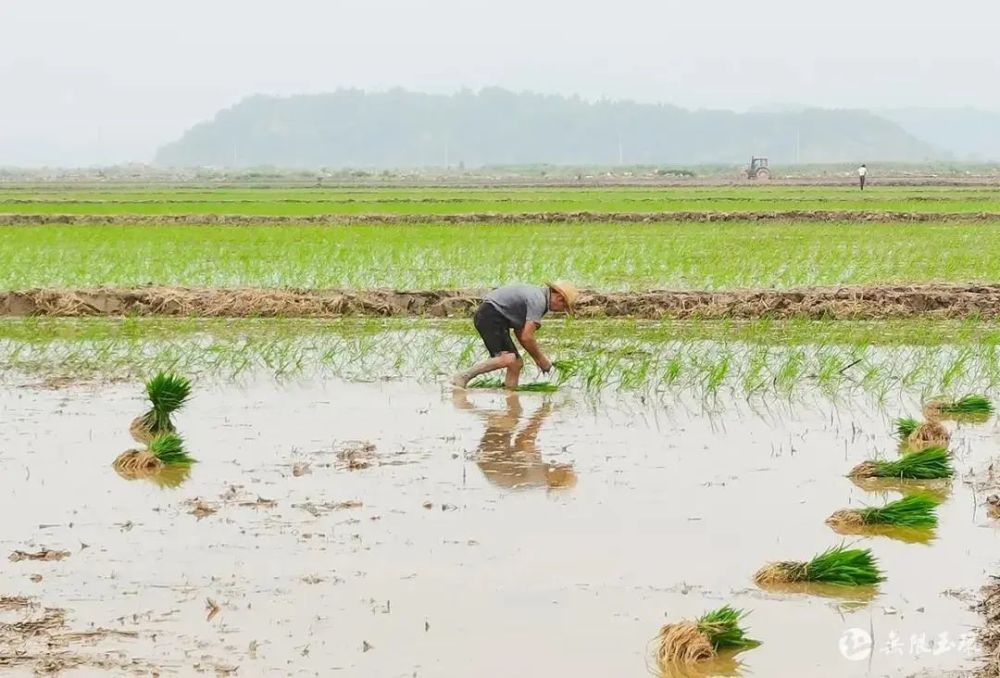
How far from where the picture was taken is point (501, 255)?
49.1 ft

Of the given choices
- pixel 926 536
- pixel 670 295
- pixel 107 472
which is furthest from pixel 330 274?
pixel 926 536

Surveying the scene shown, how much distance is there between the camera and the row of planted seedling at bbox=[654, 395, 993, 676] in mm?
3400

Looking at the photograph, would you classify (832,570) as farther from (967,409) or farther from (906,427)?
(967,409)

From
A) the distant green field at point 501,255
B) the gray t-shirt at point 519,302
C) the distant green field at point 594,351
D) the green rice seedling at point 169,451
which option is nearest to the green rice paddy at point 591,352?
the distant green field at point 594,351

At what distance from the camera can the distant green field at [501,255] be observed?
12672 millimetres

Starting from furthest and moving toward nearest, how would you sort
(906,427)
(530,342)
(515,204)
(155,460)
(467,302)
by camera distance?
(515,204) → (467,302) → (530,342) → (906,427) → (155,460)

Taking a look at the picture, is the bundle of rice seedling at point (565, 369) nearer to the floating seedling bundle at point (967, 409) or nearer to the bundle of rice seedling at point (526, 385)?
the bundle of rice seedling at point (526, 385)

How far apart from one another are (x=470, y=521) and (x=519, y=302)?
299 cm

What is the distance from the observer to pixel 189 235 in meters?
18.8

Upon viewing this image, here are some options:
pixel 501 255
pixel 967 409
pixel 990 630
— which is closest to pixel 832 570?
pixel 990 630

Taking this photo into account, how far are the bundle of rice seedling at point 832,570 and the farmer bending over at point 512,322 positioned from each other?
3483 millimetres

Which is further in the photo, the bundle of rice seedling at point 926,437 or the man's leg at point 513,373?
the man's leg at point 513,373

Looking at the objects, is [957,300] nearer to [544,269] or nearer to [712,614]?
[544,269]

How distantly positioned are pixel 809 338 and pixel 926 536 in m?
5.02
